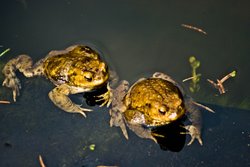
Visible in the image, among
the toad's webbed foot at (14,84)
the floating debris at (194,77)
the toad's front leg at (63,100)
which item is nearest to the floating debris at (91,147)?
the toad's front leg at (63,100)

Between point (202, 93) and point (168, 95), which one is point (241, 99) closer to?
point (202, 93)

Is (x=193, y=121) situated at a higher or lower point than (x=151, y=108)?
lower

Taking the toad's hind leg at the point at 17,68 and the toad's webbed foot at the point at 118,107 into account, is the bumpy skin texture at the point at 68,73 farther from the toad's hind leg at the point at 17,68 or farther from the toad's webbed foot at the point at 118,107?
the toad's webbed foot at the point at 118,107

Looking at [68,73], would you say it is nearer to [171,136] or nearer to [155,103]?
[155,103]

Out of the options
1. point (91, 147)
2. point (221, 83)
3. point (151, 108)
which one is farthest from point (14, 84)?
point (221, 83)

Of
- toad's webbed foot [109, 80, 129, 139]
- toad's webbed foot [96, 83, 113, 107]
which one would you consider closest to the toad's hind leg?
toad's webbed foot [96, 83, 113, 107]

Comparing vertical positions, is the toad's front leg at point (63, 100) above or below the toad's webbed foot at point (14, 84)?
below

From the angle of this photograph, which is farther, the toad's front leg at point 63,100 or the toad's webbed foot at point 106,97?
the toad's webbed foot at point 106,97
